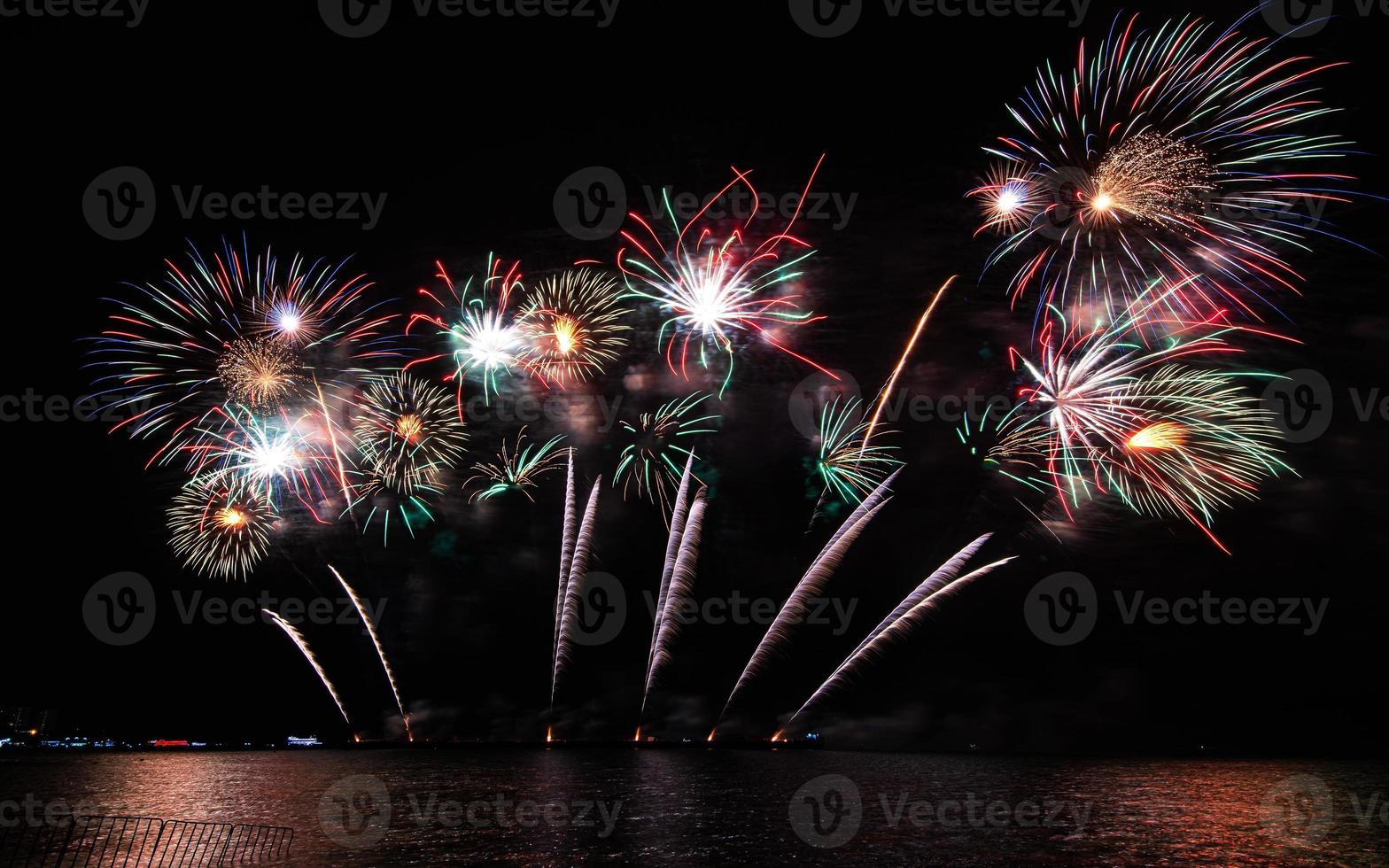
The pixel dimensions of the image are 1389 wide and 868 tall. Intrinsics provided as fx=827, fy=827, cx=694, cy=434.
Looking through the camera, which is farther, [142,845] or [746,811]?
[746,811]

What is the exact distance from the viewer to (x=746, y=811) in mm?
33719

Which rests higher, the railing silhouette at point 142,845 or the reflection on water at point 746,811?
the railing silhouette at point 142,845

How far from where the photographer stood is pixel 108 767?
67750 mm

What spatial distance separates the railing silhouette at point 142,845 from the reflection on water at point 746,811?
51.7 inches

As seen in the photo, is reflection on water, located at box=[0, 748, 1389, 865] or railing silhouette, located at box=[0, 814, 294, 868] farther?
reflection on water, located at box=[0, 748, 1389, 865]

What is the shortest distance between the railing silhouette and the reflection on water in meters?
1.31

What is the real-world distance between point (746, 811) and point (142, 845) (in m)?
20.9

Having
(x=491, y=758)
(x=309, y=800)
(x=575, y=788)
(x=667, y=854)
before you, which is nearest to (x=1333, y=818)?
(x=667, y=854)

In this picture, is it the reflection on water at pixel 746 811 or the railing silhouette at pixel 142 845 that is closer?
the railing silhouette at pixel 142 845

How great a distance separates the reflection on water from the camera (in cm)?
2400

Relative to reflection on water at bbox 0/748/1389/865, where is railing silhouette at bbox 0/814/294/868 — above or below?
above

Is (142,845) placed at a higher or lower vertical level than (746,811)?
higher

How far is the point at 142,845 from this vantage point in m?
23.3

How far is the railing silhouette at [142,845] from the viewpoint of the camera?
798 inches
